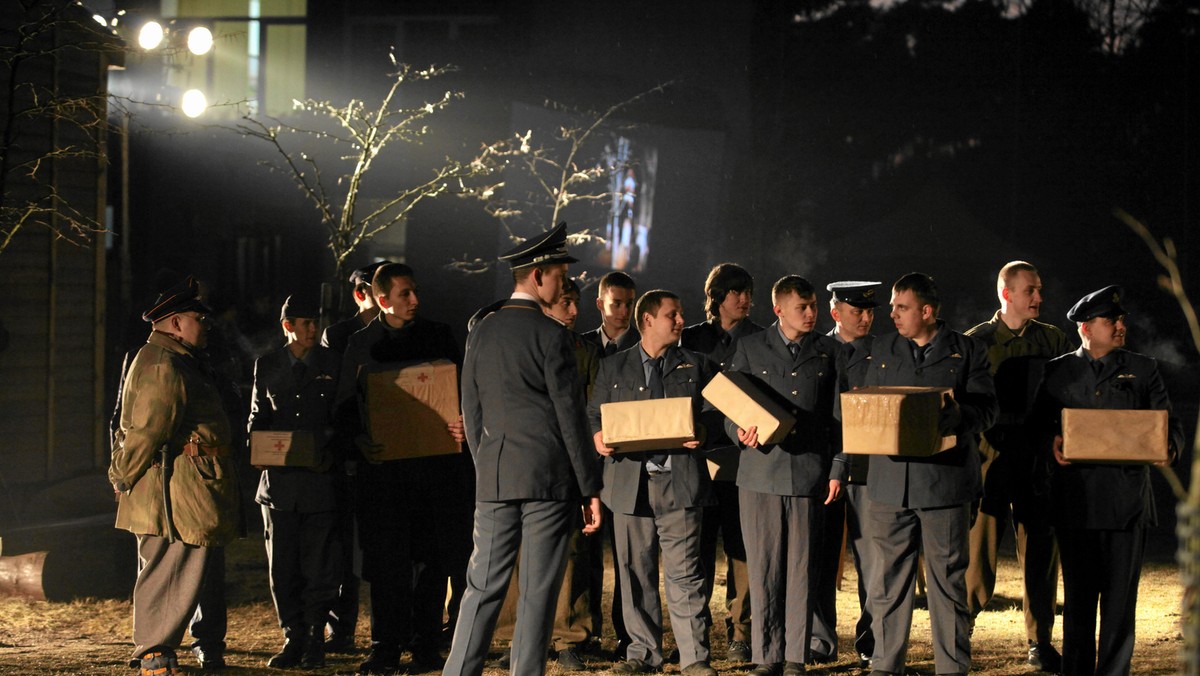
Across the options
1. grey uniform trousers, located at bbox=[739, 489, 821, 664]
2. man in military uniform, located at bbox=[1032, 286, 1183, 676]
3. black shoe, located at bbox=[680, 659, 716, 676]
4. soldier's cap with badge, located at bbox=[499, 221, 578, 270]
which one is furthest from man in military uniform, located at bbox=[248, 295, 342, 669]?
man in military uniform, located at bbox=[1032, 286, 1183, 676]

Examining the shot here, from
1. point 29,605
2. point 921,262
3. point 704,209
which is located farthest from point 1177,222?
point 29,605

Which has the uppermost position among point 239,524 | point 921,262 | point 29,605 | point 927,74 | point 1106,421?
point 927,74

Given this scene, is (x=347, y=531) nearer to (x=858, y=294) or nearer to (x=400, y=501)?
(x=400, y=501)

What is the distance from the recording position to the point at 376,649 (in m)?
6.51

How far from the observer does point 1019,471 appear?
275 inches

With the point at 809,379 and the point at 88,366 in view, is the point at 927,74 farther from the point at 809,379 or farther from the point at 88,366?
the point at 809,379

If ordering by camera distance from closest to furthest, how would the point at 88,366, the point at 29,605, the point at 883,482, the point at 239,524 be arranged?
the point at 883,482, the point at 239,524, the point at 29,605, the point at 88,366

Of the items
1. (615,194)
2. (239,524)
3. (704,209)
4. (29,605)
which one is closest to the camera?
(239,524)

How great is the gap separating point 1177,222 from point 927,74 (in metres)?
4.92

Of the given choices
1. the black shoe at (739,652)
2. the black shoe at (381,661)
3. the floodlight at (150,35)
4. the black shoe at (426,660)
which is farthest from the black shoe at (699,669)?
the floodlight at (150,35)

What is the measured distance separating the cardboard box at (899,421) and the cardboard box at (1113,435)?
58 cm

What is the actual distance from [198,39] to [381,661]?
6809 millimetres

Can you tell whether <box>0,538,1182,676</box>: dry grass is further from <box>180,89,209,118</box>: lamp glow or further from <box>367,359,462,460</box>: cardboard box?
<box>180,89,209,118</box>: lamp glow

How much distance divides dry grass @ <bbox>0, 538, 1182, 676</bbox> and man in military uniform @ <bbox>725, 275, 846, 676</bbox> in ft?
1.71
